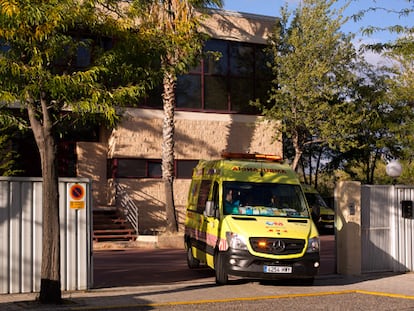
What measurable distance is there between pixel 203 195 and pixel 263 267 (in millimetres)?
2906

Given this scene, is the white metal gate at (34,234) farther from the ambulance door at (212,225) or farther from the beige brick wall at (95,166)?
the beige brick wall at (95,166)

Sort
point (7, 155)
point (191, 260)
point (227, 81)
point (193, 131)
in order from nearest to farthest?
point (191, 260)
point (7, 155)
point (193, 131)
point (227, 81)

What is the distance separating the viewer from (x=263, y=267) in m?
13.3

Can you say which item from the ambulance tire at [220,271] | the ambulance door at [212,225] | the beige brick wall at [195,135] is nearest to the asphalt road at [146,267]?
the ambulance door at [212,225]

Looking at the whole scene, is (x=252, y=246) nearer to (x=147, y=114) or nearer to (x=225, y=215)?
(x=225, y=215)

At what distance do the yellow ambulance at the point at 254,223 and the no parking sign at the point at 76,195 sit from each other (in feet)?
A: 8.08

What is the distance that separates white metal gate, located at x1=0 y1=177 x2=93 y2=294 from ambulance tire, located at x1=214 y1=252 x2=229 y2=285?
2468mm

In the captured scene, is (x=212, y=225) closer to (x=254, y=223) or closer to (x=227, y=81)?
(x=254, y=223)

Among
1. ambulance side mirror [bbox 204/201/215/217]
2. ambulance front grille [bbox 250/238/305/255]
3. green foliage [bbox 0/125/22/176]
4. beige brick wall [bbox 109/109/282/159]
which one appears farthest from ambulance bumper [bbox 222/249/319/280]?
beige brick wall [bbox 109/109/282/159]

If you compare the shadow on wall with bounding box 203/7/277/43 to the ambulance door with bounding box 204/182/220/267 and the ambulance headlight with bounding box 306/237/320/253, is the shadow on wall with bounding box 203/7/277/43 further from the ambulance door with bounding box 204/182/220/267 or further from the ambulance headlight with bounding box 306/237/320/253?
the ambulance headlight with bounding box 306/237/320/253

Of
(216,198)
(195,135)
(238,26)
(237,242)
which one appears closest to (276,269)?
(237,242)

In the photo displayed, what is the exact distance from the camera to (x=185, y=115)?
29.2 metres

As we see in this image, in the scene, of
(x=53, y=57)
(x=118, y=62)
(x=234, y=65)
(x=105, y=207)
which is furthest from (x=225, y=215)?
(x=234, y=65)

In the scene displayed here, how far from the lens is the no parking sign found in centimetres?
1342
